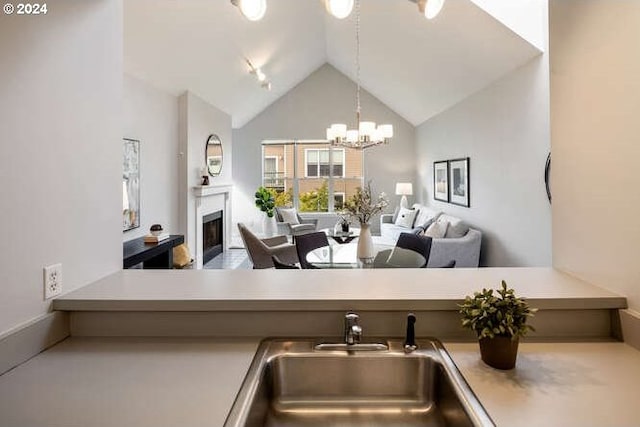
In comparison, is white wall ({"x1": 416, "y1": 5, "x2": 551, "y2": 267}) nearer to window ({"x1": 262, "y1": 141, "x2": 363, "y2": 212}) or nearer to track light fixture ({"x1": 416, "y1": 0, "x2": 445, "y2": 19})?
track light fixture ({"x1": 416, "y1": 0, "x2": 445, "y2": 19})

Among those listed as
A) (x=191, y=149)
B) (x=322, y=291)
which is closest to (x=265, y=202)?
(x=191, y=149)

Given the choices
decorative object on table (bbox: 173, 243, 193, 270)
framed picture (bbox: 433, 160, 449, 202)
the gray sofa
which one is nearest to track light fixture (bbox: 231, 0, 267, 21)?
decorative object on table (bbox: 173, 243, 193, 270)

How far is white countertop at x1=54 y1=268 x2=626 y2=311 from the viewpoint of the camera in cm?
124

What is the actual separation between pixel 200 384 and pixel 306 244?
254cm

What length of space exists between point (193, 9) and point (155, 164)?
1.83m

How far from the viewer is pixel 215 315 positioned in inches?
50.6

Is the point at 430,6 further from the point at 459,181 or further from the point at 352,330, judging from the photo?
the point at 459,181

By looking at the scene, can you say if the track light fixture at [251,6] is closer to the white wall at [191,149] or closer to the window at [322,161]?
the white wall at [191,149]

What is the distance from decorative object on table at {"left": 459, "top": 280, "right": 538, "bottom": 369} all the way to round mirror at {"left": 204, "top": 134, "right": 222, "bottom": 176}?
576 cm

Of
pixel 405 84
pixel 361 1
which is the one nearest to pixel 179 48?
pixel 361 1

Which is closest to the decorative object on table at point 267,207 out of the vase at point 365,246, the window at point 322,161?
the window at point 322,161

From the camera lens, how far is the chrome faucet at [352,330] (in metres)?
1.17

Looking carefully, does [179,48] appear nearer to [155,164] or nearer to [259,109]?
[155,164]

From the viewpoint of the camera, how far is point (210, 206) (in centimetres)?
661
